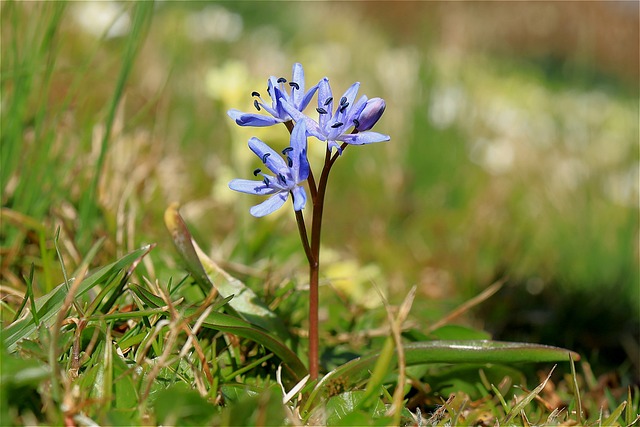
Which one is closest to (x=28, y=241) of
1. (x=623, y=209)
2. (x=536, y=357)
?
(x=536, y=357)

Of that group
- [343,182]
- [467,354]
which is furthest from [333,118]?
[343,182]

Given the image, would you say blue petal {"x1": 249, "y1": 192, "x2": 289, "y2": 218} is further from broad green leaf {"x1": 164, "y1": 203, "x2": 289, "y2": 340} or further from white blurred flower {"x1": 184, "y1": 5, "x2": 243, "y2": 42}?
white blurred flower {"x1": 184, "y1": 5, "x2": 243, "y2": 42}

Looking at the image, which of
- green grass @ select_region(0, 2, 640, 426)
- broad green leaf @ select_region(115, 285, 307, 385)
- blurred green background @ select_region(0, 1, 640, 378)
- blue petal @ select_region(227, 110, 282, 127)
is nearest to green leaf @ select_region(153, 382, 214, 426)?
green grass @ select_region(0, 2, 640, 426)

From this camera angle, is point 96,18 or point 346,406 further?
point 96,18

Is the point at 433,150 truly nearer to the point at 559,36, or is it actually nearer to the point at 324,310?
the point at 324,310

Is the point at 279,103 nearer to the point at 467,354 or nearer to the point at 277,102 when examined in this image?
the point at 277,102

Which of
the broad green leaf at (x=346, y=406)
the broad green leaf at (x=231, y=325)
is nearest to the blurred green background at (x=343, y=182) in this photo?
the broad green leaf at (x=231, y=325)

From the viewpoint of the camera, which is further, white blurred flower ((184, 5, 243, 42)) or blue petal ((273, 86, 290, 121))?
white blurred flower ((184, 5, 243, 42))
